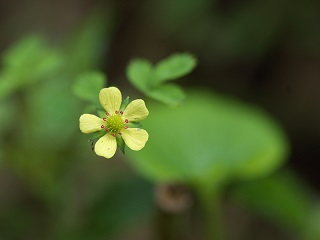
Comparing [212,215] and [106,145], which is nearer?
[106,145]

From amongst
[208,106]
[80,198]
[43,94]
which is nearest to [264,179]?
[208,106]

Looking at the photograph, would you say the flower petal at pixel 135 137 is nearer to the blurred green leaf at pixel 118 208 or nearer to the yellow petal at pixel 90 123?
the yellow petal at pixel 90 123

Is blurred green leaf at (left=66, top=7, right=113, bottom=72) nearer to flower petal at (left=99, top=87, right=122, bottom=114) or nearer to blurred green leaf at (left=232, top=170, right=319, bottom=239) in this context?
blurred green leaf at (left=232, top=170, right=319, bottom=239)

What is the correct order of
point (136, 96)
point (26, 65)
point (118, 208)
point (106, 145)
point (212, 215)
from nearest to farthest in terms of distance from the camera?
1. point (106, 145)
2. point (26, 65)
3. point (212, 215)
4. point (118, 208)
5. point (136, 96)

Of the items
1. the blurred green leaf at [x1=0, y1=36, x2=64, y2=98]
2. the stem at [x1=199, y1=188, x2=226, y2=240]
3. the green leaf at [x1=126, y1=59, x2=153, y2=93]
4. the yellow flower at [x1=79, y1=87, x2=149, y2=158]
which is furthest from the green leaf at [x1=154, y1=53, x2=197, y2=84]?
the stem at [x1=199, y1=188, x2=226, y2=240]

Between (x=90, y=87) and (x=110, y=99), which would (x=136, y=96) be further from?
(x=110, y=99)

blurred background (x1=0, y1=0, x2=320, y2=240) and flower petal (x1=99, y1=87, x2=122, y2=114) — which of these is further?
blurred background (x1=0, y1=0, x2=320, y2=240)

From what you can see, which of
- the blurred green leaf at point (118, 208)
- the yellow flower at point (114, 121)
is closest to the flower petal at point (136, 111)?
the yellow flower at point (114, 121)

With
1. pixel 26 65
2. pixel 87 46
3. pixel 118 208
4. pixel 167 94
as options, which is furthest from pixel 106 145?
pixel 87 46
